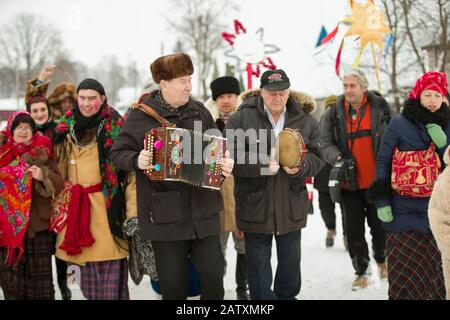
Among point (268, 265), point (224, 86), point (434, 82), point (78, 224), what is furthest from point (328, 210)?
point (78, 224)

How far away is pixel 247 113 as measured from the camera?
12.6ft

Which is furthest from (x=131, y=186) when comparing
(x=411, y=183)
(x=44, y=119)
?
(x=411, y=183)

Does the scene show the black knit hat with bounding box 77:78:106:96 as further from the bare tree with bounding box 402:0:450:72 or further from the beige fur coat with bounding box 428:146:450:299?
the bare tree with bounding box 402:0:450:72

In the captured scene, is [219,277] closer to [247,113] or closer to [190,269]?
[190,269]

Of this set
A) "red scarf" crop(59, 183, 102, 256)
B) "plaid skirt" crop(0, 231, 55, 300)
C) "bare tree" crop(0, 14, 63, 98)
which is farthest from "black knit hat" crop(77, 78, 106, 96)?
"bare tree" crop(0, 14, 63, 98)

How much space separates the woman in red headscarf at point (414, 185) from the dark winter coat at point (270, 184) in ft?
1.74

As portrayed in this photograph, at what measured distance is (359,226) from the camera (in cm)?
490

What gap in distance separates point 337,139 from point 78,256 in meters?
2.74

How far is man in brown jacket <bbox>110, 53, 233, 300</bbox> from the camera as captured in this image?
10.6ft

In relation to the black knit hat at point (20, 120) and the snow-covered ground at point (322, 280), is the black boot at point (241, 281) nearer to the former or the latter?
the snow-covered ground at point (322, 280)

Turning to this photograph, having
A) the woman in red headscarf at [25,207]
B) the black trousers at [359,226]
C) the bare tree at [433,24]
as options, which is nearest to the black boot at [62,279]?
the woman in red headscarf at [25,207]
